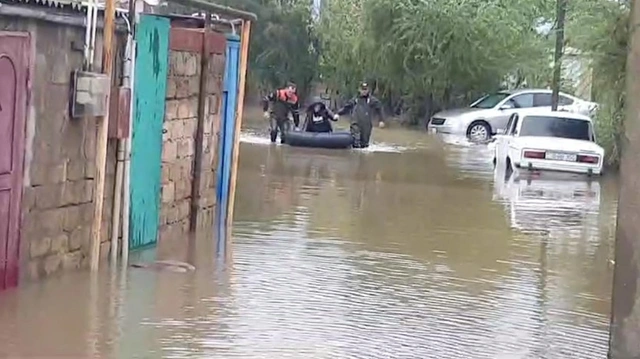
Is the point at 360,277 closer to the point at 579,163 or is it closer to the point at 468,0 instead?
the point at 579,163

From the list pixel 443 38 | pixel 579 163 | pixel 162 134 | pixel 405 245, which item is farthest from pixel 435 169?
pixel 443 38

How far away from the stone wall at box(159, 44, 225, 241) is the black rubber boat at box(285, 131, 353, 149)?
1446 centimetres

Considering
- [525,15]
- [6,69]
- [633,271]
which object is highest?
[525,15]

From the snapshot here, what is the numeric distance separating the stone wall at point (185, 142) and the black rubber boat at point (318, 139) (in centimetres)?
1446

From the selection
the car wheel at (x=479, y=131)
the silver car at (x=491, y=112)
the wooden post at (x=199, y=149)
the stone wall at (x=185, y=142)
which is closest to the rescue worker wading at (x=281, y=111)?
the silver car at (x=491, y=112)

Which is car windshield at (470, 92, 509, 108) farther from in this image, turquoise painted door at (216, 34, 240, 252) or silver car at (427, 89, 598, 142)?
turquoise painted door at (216, 34, 240, 252)

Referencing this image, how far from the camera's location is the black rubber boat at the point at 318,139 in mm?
29734

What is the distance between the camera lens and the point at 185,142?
14234 millimetres

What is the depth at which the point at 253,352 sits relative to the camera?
28.8ft

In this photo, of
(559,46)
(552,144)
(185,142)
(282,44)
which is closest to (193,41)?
(185,142)

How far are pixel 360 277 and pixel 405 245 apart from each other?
7.99 feet

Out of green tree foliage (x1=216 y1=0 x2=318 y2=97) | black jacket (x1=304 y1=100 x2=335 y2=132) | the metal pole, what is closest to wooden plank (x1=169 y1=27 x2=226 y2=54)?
black jacket (x1=304 y1=100 x2=335 y2=132)

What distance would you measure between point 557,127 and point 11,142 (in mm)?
16740

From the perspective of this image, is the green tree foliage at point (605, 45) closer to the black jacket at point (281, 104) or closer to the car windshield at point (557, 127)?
the car windshield at point (557, 127)
